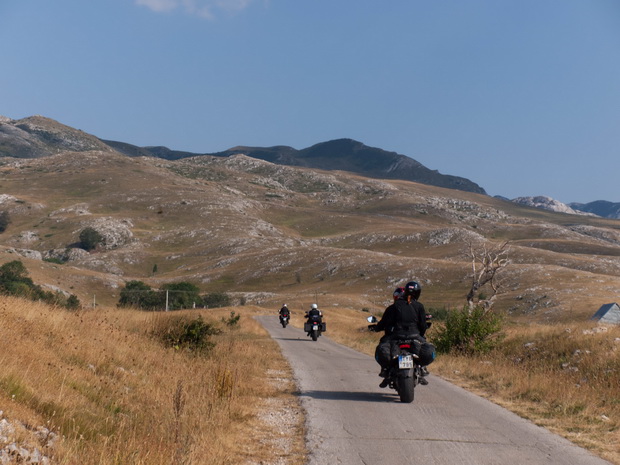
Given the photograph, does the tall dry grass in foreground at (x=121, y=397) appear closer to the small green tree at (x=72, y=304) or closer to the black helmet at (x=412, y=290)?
the black helmet at (x=412, y=290)

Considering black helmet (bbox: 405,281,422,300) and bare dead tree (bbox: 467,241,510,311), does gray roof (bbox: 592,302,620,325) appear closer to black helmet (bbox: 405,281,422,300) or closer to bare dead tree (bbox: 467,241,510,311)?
bare dead tree (bbox: 467,241,510,311)

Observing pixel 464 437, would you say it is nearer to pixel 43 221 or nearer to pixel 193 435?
pixel 193 435

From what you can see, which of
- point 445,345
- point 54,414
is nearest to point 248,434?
point 54,414

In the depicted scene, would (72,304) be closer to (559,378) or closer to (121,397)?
(121,397)

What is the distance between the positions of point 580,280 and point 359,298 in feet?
106

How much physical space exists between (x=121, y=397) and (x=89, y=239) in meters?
→ 150

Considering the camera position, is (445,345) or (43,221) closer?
(445,345)

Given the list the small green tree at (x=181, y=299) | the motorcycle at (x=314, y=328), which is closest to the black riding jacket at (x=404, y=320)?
the motorcycle at (x=314, y=328)

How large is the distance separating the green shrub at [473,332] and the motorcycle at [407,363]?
29.8ft

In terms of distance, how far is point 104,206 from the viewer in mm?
186875

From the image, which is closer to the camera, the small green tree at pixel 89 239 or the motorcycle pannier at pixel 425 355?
the motorcycle pannier at pixel 425 355

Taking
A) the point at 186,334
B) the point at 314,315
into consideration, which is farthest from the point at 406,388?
the point at 314,315

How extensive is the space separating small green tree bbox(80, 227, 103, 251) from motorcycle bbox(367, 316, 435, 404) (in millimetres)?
147061

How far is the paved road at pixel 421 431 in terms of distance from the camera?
22.1 ft
